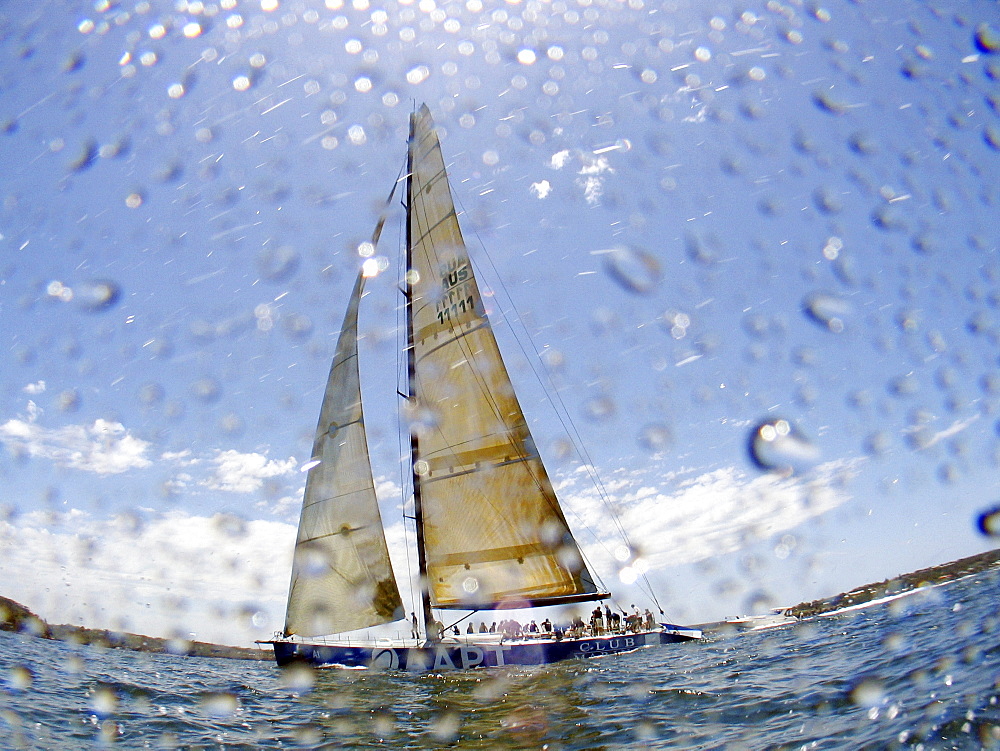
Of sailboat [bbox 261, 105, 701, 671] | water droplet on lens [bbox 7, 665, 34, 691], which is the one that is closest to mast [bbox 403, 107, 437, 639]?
sailboat [bbox 261, 105, 701, 671]

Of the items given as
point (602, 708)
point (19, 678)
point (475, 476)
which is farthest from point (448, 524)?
point (19, 678)

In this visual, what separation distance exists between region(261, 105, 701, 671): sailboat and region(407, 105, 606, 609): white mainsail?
0.03 meters

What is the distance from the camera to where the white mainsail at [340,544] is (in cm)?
1486

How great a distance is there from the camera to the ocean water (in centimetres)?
536

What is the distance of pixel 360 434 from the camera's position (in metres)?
16.5

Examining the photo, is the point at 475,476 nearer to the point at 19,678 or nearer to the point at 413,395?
the point at 413,395

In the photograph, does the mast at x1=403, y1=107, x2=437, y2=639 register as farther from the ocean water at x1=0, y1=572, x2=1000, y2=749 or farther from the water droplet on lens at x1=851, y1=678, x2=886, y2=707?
the water droplet on lens at x1=851, y1=678, x2=886, y2=707

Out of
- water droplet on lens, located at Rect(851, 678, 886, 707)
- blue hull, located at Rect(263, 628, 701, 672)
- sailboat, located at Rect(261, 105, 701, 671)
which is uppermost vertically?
sailboat, located at Rect(261, 105, 701, 671)

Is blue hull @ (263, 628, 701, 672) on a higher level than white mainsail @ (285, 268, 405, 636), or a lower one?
lower

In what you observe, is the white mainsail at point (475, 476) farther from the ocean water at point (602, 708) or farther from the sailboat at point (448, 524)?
the ocean water at point (602, 708)

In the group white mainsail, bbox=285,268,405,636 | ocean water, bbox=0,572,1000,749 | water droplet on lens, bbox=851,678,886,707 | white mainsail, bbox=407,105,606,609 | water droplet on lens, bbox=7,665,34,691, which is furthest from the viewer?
white mainsail, bbox=285,268,405,636

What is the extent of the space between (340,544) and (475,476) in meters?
4.05

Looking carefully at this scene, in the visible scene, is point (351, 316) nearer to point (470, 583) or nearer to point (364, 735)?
point (470, 583)

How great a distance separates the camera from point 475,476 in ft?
49.5
